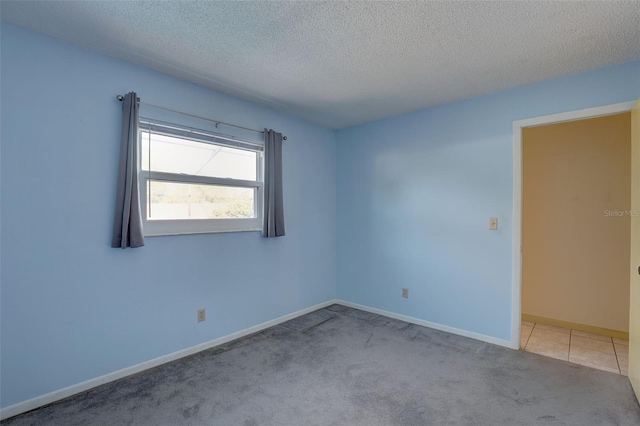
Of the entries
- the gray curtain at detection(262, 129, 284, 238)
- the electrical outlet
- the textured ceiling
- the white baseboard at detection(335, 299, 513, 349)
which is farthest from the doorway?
the electrical outlet

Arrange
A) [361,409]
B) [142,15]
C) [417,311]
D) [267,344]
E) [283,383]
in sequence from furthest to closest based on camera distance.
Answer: [417,311]
[267,344]
[283,383]
[361,409]
[142,15]

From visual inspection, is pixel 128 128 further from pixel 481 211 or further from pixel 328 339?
pixel 481 211

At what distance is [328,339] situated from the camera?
10.1 ft

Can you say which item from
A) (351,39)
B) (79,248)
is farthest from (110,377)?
(351,39)

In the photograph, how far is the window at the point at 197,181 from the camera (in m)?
2.54

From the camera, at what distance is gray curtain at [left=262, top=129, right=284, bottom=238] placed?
3273 millimetres

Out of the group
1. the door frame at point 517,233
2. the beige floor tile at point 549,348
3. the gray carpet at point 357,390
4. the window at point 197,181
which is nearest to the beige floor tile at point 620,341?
the beige floor tile at point 549,348

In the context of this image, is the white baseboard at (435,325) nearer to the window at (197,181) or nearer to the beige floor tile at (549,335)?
the beige floor tile at (549,335)

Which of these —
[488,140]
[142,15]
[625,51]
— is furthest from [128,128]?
[625,51]

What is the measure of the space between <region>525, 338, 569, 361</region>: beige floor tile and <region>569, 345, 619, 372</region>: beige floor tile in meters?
0.05

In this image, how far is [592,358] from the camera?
8.78 ft

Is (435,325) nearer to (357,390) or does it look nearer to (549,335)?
(549,335)

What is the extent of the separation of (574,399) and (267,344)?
7.72 feet

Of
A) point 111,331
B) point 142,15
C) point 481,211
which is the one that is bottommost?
point 111,331
